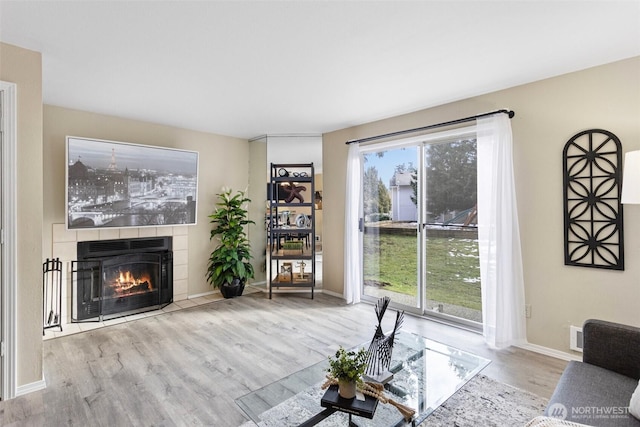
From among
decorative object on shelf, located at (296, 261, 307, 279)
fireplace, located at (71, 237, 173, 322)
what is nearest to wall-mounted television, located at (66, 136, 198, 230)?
fireplace, located at (71, 237, 173, 322)

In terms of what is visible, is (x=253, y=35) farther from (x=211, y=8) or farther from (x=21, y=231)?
(x=21, y=231)

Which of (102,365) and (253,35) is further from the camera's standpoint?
(102,365)

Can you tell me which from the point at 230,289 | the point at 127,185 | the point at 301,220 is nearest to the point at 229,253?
the point at 230,289

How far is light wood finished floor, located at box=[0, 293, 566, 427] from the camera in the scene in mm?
2057

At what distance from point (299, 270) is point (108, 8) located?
12.5 feet

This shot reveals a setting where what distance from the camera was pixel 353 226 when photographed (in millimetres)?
4324

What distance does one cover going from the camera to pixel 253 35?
2100mm

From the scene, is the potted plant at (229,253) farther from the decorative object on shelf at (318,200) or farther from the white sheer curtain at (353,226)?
the white sheer curtain at (353,226)

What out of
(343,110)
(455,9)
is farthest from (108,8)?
(343,110)

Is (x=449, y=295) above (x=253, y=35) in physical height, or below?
below

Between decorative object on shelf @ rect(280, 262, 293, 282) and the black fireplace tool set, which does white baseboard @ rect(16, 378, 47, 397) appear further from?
decorative object on shelf @ rect(280, 262, 293, 282)

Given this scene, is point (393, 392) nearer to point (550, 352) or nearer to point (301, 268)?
point (550, 352)

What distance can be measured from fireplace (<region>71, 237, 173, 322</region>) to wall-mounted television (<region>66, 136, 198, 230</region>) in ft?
1.17

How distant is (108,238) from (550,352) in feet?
16.2
